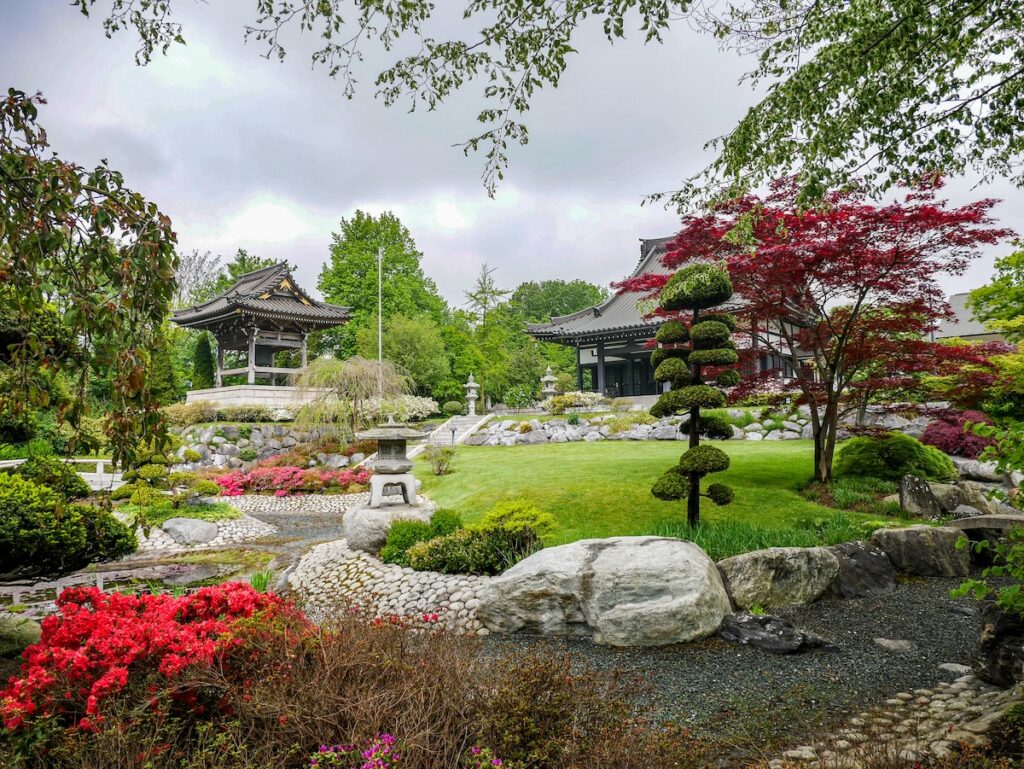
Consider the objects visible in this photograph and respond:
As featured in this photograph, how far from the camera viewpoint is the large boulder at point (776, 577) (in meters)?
5.35

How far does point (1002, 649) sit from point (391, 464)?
7.39m

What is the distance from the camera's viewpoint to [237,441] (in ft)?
66.8

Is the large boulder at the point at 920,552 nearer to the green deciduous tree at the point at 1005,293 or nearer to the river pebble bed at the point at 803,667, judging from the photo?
the river pebble bed at the point at 803,667

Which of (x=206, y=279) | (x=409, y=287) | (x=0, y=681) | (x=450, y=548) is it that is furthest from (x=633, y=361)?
(x=206, y=279)

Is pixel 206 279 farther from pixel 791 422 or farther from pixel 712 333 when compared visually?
pixel 712 333

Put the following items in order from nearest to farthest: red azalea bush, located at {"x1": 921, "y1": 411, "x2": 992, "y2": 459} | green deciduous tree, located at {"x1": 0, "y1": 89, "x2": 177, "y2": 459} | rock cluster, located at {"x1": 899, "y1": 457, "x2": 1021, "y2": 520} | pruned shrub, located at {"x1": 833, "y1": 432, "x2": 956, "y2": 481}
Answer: green deciduous tree, located at {"x1": 0, "y1": 89, "x2": 177, "y2": 459} < rock cluster, located at {"x1": 899, "y1": 457, "x2": 1021, "y2": 520} < pruned shrub, located at {"x1": 833, "y1": 432, "x2": 956, "y2": 481} < red azalea bush, located at {"x1": 921, "y1": 411, "x2": 992, "y2": 459}

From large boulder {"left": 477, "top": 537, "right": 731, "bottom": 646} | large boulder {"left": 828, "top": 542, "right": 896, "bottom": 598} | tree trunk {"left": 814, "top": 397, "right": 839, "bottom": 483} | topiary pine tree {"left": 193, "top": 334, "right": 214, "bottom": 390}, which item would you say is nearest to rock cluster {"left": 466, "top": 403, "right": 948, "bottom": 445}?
tree trunk {"left": 814, "top": 397, "right": 839, "bottom": 483}

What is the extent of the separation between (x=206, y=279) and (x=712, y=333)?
38844 millimetres

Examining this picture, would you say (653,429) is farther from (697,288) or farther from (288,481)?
(697,288)

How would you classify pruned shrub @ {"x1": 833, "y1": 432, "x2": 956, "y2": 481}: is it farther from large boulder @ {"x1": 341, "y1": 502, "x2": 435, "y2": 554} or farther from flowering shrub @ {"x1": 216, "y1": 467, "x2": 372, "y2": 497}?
flowering shrub @ {"x1": 216, "y1": 467, "x2": 372, "y2": 497}

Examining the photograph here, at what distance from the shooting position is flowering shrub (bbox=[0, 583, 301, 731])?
247 cm

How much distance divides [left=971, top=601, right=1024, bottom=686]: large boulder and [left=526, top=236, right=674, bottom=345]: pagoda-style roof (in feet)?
62.4

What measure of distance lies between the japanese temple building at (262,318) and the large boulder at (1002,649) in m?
24.0

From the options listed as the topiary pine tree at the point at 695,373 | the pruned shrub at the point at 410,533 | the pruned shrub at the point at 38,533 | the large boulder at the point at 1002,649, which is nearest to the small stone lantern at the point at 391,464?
the pruned shrub at the point at 410,533
